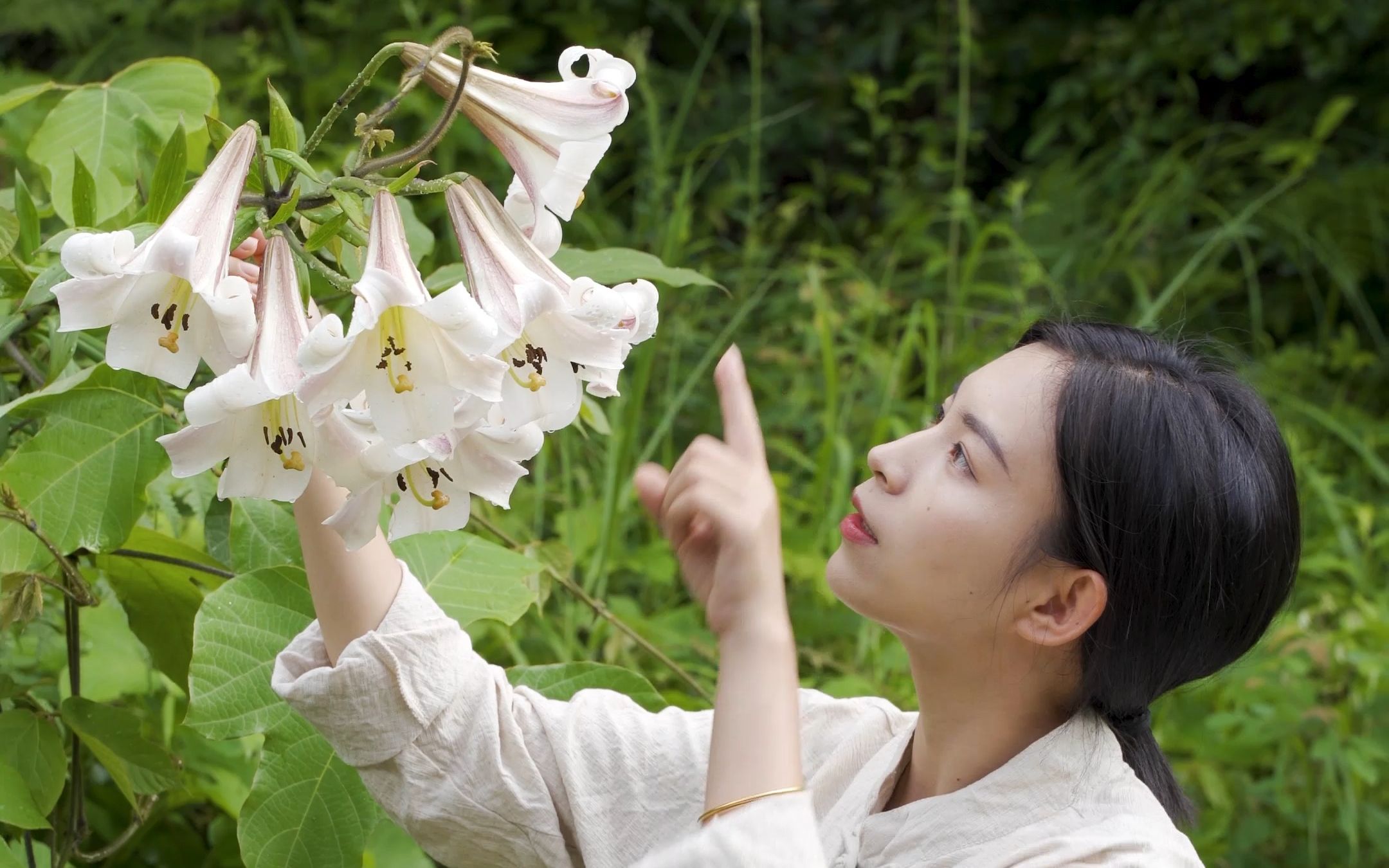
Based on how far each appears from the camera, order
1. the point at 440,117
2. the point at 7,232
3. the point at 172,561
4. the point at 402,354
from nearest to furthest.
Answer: the point at 402,354, the point at 440,117, the point at 7,232, the point at 172,561

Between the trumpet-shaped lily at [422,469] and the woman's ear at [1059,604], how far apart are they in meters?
0.50

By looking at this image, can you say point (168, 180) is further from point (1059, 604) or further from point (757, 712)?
point (1059, 604)

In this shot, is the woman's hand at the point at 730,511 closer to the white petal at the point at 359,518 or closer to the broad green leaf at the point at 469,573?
the white petal at the point at 359,518

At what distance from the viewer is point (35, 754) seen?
144 centimetres

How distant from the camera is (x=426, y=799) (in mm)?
1431

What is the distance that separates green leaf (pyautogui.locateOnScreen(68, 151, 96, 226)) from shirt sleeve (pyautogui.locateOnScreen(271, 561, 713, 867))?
425mm

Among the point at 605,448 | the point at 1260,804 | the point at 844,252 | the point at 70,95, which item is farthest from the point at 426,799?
the point at 844,252

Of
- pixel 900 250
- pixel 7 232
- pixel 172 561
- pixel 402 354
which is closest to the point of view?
pixel 402 354

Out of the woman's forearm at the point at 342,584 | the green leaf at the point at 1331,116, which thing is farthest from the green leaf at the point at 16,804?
→ the green leaf at the point at 1331,116

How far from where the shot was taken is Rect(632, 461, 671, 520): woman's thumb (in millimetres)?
1068

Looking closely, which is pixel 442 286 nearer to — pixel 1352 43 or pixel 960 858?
pixel 960 858

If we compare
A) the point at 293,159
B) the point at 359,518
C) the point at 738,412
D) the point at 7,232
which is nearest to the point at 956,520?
the point at 738,412

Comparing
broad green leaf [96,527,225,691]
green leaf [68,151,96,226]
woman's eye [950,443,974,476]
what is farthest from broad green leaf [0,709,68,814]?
woman's eye [950,443,974,476]

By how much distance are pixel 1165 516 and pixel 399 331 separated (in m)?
0.72
